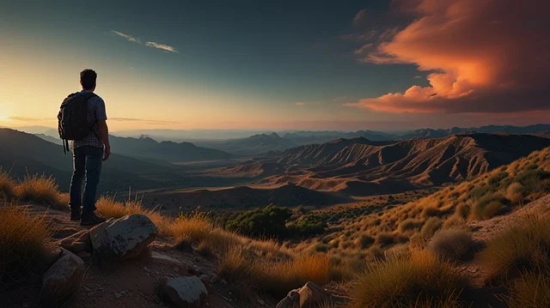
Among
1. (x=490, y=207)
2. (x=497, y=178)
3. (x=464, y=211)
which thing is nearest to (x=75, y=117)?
(x=490, y=207)

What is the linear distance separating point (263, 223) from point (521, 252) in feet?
90.1

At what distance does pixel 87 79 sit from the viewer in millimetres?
6621

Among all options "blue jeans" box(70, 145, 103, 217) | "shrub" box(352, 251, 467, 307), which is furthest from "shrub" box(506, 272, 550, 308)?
"blue jeans" box(70, 145, 103, 217)

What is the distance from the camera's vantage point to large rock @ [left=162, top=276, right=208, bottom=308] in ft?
15.4

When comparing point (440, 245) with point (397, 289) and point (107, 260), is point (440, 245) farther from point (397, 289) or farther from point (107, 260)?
point (107, 260)

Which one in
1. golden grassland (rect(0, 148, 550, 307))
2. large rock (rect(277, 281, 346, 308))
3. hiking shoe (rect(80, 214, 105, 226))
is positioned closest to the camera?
golden grassland (rect(0, 148, 550, 307))

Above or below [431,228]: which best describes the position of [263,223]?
below

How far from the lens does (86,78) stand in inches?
261

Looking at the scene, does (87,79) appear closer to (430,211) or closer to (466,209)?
(466,209)

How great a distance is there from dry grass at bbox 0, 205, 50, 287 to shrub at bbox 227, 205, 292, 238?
25.1 metres

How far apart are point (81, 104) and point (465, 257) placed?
326 inches

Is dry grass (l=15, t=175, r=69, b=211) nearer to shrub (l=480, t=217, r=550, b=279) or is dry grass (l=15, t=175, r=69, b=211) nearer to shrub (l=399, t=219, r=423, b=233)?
shrub (l=480, t=217, r=550, b=279)

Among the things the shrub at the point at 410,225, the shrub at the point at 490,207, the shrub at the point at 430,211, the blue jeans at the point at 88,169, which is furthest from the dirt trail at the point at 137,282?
Result: the shrub at the point at 430,211

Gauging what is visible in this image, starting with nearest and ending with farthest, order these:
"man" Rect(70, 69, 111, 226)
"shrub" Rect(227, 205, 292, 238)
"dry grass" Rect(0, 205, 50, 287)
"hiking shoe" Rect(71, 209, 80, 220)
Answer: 1. "dry grass" Rect(0, 205, 50, 287)
2. "man" Rect(70, 69, 111, 226)
3. "hiking shoe" Rect(71, 209, 80, 220)
4. "shrub" Rect(227, 205, 292, 238)
